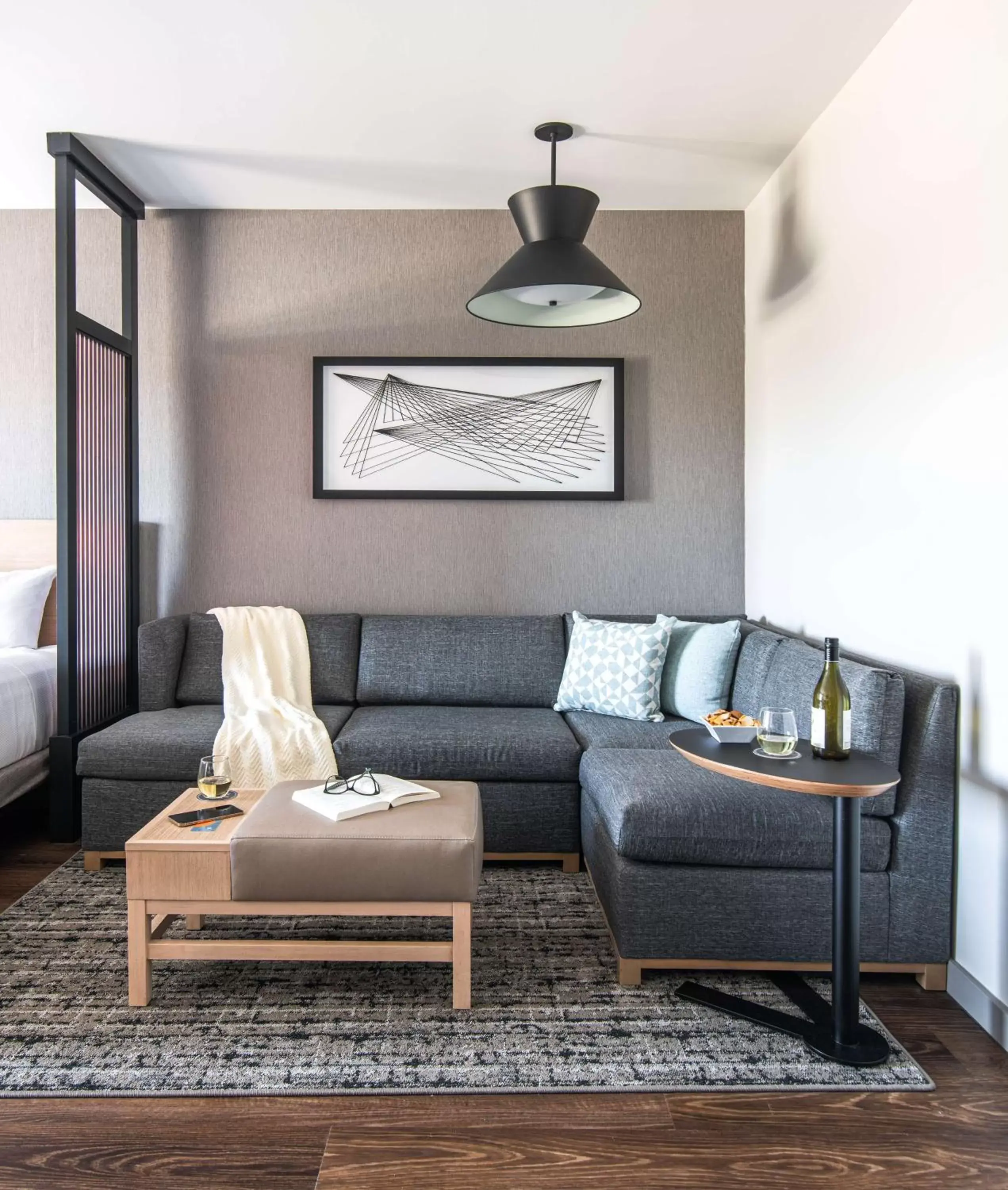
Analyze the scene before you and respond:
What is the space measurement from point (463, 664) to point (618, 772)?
4.09 ft

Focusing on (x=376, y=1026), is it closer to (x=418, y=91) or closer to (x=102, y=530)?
(x=102, y=530)

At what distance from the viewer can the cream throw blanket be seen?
10.0 ft

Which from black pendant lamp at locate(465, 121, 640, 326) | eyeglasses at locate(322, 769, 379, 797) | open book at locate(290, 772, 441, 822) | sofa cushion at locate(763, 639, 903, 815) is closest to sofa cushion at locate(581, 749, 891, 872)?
sofa cushion at locate(763, 639, 903, 815)

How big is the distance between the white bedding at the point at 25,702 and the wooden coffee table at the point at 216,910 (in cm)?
133

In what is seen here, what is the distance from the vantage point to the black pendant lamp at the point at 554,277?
8.84 feet

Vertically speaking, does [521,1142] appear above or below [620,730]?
below

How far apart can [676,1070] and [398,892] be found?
730 millimetres

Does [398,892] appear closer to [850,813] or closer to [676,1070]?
[676,1070]

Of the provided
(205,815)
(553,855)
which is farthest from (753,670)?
(205,815)

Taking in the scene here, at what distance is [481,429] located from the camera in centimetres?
395

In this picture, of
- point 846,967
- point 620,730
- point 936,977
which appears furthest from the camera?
point 620,730

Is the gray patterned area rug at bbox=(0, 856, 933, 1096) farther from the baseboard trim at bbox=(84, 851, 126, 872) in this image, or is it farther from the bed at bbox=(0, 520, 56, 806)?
the bed at bbox=(0, 520, 56, 806)

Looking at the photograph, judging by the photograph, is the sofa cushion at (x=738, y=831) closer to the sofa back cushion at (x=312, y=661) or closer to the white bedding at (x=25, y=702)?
the sofa back cushion at (x=312, y=661)

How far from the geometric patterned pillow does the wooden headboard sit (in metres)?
2.35
